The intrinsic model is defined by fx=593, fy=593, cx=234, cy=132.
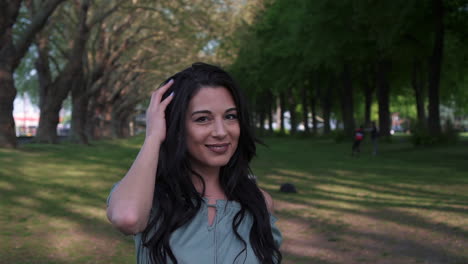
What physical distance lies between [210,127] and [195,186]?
0.84 feet

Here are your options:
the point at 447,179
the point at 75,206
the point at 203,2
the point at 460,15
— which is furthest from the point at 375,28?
the point at 75,206

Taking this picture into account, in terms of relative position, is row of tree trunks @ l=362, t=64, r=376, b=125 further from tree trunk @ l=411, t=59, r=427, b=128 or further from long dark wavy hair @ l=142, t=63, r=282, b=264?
long dark wavy hair @ l=142, t=63, r=282, b=264

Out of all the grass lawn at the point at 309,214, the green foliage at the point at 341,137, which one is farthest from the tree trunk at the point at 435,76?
the green foliage at the point at 341,137

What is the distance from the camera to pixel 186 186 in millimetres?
2385

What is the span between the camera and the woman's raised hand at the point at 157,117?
2.34 meters

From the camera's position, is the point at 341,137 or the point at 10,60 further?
the point at 341,137

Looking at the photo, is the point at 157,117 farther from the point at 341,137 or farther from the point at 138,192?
the point at 341,137

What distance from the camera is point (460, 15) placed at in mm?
26375

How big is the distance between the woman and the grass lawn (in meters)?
4.77

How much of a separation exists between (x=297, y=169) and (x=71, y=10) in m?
18.9

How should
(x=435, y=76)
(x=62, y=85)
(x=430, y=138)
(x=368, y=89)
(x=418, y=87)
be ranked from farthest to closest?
1. (x=368, y=89)
2. (x=418, y=87)
3. (x=430, y=138)
4. (x=435, y=76)
5. (x=62, y=85)

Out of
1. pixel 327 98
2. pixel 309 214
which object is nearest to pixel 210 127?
pixel 309 214

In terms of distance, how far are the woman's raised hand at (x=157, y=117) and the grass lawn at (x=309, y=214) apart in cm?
500

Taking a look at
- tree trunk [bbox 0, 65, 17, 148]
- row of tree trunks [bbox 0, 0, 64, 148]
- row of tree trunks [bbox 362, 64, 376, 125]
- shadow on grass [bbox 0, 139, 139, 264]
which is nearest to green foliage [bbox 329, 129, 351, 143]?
row of tree trunks [bbox 362, 64, 376, 125]
